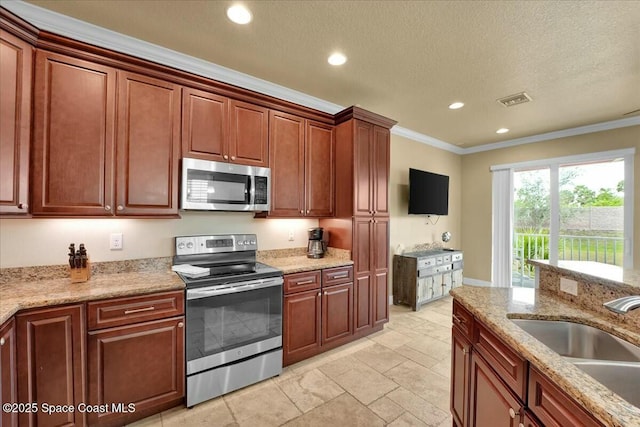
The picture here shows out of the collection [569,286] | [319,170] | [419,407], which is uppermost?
[319,170]

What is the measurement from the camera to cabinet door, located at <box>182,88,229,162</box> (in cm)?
233

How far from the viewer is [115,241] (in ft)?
7.41

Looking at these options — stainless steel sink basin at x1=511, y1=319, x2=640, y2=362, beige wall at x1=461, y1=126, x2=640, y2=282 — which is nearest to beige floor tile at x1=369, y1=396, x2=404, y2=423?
stainless steel sink basin at x1=511, y1=319, x2=640, y2=362

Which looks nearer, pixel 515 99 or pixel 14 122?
pixel 14 122

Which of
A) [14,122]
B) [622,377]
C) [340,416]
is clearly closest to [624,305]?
[622,377]

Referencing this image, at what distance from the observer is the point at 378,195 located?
333 cm

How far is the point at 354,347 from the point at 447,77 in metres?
2.98

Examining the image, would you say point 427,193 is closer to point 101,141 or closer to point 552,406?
point 552,406

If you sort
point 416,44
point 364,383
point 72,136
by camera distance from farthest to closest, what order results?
point 364,383 < point 416,44 < point 72,136

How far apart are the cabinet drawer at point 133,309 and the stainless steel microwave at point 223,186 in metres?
0.75

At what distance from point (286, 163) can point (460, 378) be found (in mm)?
2312

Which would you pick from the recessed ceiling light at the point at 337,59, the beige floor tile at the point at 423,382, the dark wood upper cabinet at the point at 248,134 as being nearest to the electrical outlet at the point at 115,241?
the dark wood upper cabinet at the point at 248,134

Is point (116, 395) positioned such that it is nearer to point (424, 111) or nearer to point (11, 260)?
point (11, 260)

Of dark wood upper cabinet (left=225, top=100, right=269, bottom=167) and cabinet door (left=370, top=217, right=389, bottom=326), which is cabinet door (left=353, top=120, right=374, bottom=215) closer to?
cabinet door (left=370, top=217, right=389, bottom=326)
